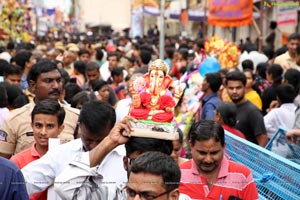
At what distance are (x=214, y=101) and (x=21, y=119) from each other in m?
3.60

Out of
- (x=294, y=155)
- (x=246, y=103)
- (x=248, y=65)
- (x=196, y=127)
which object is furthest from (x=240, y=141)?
(x=248, y=65)

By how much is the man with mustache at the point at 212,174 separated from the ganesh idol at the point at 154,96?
0.27 metres

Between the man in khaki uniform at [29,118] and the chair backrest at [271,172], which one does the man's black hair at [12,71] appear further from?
the chair backrest at [271,172]

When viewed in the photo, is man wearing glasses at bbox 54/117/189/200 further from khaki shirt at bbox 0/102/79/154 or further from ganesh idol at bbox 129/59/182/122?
khaki shirt at bbox 0/102/79/154

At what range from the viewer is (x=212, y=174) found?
4809 millimetres

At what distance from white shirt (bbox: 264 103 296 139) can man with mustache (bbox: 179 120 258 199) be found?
4.26 m

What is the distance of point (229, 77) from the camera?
9.61 metres

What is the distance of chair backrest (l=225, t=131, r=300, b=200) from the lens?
17.3ft

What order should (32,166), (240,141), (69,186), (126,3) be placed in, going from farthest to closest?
(126,3), (240,141), (32,166), (69,186)

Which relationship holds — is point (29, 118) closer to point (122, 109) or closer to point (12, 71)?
point (122, 109)

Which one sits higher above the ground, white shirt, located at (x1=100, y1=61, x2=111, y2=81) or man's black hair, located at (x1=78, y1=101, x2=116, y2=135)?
man's black hair, located at (x1=78, y1=101, x2=116, y2=135)

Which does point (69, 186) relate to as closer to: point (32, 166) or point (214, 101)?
point (32, 166)

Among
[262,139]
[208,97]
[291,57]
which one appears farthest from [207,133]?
[291,57]

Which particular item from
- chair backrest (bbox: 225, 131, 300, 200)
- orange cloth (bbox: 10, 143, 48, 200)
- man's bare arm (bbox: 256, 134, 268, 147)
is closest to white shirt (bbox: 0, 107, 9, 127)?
orange cloth (bbox: 10, 143, 48, 200)
